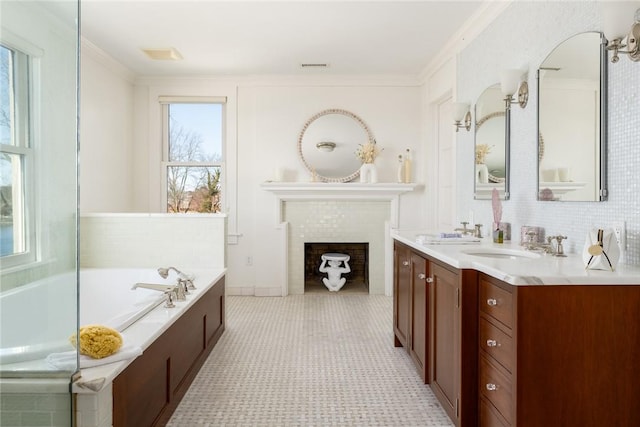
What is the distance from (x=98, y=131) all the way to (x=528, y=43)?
12.2ft

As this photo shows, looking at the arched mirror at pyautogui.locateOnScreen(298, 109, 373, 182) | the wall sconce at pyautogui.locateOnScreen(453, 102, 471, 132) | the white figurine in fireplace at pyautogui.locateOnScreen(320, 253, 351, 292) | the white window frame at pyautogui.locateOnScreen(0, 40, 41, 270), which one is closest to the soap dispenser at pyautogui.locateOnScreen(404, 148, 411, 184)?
the arched mirror at pyautogui.locateOnScreen(298, 109, 373, 182)

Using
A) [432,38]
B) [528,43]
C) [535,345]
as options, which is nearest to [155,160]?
[432,38]

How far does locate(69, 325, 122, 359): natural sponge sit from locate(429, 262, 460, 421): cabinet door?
4.47 feet

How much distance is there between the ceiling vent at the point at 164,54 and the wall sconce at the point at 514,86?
2988 millimetres

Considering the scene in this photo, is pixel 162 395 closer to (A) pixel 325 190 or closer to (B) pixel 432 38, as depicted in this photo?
(A) pixel 325 190

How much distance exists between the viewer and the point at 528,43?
2592 millimetres

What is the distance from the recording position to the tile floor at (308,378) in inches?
85.7

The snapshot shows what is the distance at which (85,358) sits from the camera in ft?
5.04

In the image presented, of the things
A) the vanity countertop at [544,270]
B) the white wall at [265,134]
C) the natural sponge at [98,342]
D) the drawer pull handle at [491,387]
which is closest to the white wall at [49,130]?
the natural sponge at [98,342]

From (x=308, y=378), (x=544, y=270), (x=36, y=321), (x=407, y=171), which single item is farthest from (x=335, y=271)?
(x=36, y=321)

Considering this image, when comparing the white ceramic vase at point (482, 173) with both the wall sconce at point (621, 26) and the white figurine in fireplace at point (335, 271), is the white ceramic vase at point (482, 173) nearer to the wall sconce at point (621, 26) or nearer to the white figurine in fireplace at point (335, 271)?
the wall sconce at point (621, 26)

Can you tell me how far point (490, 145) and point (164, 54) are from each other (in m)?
3.11

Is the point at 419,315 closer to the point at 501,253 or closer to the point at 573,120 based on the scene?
the point at 501,253

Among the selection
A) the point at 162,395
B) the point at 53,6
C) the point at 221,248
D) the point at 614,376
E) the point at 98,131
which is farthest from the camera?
the point at 98,131
